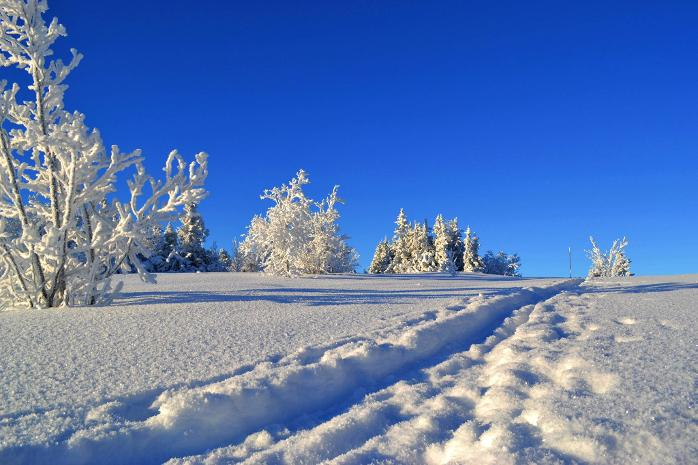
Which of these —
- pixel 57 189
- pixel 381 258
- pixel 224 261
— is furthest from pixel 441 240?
pixel 57 189

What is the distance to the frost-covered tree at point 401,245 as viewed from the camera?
4969 centimetres

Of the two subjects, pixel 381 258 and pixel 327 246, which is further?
pixel 381 258

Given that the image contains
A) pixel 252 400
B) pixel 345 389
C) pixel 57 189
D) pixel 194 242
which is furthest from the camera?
pixel 194 242

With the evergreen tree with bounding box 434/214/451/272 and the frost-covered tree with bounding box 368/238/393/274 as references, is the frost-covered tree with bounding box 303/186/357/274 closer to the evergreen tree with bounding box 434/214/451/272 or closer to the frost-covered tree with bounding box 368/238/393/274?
the evergreen tree with bounding box 434/214/451/272

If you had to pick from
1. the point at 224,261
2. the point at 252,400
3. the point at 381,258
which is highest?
the point at 381,258

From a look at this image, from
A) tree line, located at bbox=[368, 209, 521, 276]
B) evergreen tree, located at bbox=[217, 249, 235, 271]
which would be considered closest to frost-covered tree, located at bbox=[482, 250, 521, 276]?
tree line, located at bbox=[368, 209, 521, 276]

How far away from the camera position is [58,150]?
20.4 feet

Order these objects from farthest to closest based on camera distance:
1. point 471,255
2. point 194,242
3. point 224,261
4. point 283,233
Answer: point 471,255
point 224,261
point 194,242
point 283,233

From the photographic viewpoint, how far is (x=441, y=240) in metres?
49.1

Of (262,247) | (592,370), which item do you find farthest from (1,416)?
(262,247)

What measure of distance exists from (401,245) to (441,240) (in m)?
4.24

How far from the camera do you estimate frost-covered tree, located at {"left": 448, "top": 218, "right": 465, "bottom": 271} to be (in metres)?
50.8

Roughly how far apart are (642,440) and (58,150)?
6.82 m

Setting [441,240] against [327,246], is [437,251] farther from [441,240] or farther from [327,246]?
A: [327,246]
